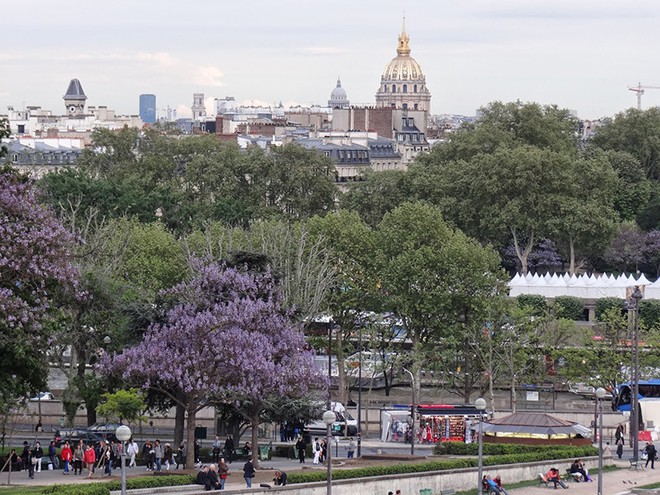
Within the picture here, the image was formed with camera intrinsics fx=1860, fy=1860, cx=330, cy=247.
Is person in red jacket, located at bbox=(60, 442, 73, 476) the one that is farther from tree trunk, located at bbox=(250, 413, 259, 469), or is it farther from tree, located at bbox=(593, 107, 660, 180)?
tree, located at bbox=(593, 107, 660, 180)

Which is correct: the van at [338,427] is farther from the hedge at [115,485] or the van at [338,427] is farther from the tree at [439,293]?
the hedge at [115,485]

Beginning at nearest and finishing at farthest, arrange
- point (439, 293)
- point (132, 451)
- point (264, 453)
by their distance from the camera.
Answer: point (132, 451) < point (264, 453) < point (439, 293)

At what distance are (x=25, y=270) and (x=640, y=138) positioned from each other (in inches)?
4280

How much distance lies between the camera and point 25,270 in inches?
1720

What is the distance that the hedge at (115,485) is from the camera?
1670 inches

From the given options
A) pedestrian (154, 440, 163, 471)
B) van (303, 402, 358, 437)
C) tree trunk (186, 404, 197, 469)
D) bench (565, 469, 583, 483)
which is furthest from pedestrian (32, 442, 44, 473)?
bench (565, 469, 583, 483)

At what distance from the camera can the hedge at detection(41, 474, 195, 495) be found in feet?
139

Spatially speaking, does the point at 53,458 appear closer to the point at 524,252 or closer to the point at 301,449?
the point at 301,449

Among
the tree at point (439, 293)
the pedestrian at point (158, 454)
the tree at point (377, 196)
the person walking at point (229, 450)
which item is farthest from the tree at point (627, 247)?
the pedestrian at point (158, 454)

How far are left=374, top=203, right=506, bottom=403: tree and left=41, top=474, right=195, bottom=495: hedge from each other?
91.4 feet

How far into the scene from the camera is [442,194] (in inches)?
4820

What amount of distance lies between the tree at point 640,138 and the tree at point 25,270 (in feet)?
346

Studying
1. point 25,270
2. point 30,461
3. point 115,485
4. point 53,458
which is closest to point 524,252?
point 53,458

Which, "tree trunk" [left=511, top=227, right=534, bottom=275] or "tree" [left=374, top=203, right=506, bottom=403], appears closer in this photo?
"tree" [left=374, top=203, right=506, bottom=403]
